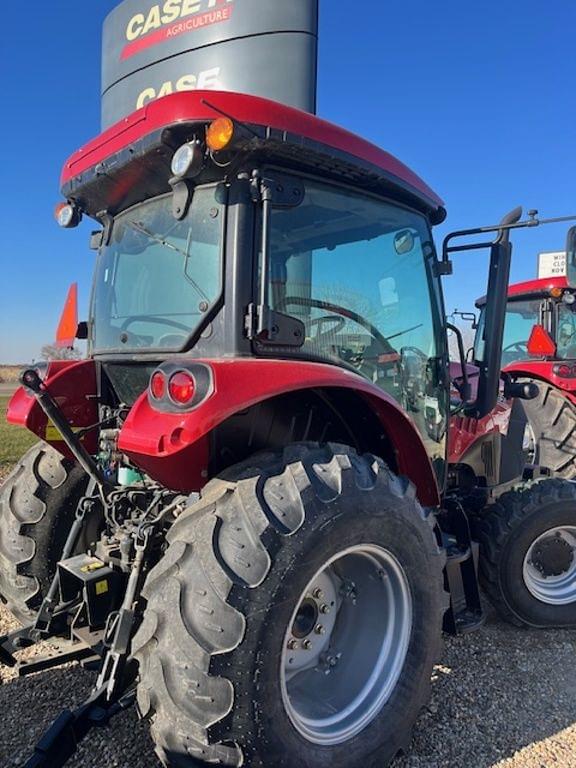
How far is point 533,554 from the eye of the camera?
12.0 ft

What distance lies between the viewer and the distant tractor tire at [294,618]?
1787 millimetres

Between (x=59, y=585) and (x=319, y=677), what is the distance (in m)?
1.21

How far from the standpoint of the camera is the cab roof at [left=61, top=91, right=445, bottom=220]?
2074mm

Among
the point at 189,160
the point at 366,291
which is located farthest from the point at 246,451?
the point at 189,160

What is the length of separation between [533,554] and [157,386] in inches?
110

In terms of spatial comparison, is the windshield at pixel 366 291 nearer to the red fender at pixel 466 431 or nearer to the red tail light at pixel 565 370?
the red fender at pixel 466 431

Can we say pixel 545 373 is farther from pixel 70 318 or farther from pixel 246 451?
pixel 70 318

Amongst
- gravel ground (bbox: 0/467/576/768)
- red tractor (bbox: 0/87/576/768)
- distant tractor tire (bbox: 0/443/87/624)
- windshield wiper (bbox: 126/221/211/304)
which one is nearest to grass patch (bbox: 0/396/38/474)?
distant tractor tire (bbox: 0/443/87/624)

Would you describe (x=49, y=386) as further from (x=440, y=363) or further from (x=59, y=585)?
(x=440, y=363)

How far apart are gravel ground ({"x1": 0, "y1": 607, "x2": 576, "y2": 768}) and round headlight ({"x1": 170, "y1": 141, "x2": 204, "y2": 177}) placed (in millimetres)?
2231

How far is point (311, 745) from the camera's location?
2025 millimetres

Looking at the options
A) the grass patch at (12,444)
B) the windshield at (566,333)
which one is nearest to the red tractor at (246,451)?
the windshield at (566,333)

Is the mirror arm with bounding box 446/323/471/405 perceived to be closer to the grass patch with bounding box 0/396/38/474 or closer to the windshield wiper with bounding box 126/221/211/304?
the windshield wiper with bounding box 126/221/211/304

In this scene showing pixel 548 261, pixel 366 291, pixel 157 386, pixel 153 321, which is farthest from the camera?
pixel 548 261
